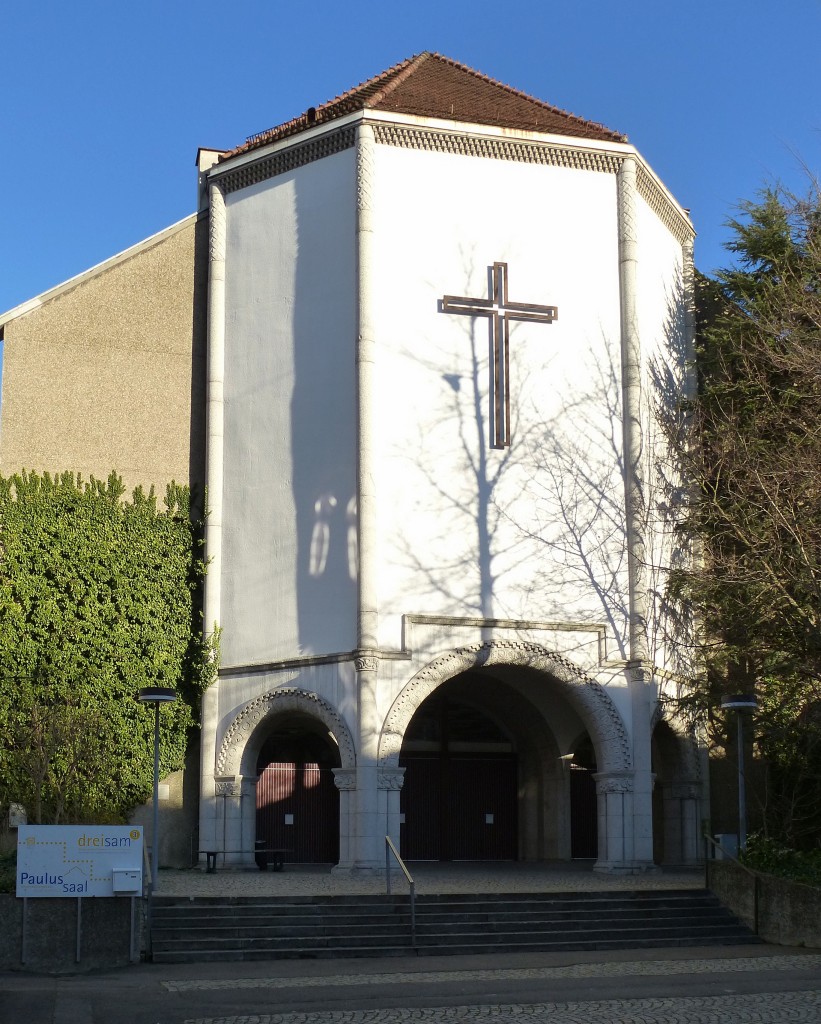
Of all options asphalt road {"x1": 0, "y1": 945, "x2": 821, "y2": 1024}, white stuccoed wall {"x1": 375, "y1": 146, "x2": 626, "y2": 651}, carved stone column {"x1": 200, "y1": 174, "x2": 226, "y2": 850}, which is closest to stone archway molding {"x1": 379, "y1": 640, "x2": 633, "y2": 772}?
white stuccoed wall {"x1": 375, "y1": 146, "x2": 626, "y2": 651}

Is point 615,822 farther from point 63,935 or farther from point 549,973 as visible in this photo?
point 63,935

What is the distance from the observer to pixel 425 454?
24.8m

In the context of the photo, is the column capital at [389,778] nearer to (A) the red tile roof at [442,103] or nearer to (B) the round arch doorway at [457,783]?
(B) the round arch doorway at [457,783]

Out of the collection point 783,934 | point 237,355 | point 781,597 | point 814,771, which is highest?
point 237,355

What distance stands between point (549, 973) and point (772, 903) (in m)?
4.45

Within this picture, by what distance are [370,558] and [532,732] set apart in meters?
7.14

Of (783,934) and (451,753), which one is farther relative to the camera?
(451,753)

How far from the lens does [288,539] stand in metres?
25.2

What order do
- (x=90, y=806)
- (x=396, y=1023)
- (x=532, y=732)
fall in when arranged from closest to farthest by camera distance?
1. (x=396, y=1023)
2. (x=90, y=806)
3. (x=532, y=732)

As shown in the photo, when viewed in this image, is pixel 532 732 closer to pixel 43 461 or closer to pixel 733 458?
pixel 733 458

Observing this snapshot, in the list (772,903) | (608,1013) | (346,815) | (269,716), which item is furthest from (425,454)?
(608,1013)

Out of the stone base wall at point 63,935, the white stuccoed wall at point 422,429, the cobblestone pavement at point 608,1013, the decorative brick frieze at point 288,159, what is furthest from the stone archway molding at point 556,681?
the cobblestone pavement at point 608,1013

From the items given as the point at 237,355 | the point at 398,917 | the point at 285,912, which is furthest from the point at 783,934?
the point at 237,355

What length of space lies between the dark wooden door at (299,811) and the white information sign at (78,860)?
11.2 meters
